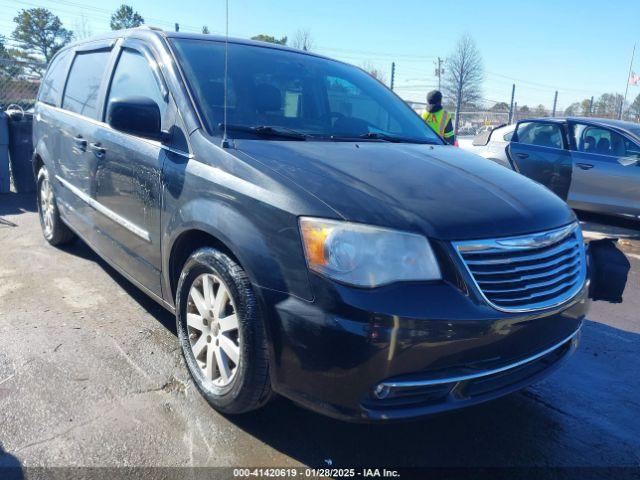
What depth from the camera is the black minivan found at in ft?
6.50

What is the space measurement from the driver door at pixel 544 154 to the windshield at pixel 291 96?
14.6 ft

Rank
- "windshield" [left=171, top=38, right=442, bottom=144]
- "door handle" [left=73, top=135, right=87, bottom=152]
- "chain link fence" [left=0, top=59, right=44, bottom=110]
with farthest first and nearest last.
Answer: "chain link fence" [left=0, top=59, right=44, bottom=110]
"door handle" [left=73, top=135, right=87, bottom=152]
"windshield" [left=171, top=38, right=442, bottom=144]

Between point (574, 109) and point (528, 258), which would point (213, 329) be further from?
point (574, 109)

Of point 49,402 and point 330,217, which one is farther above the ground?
point 330,217

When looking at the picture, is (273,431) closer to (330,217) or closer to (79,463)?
(79,463)

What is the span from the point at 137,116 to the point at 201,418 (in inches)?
60.9

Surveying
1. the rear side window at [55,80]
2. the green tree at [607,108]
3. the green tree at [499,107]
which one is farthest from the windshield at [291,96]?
the green tree at [607,108]

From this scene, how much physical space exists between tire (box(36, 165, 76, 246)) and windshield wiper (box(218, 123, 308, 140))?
2.82 m

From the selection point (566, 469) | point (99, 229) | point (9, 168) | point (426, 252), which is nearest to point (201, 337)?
point (426, 252)

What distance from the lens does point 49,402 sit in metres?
2.64

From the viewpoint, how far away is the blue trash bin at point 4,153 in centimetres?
750

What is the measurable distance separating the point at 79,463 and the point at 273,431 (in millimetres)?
835

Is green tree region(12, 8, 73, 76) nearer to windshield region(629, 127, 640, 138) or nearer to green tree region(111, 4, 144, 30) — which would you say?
green tree region(111, 4, 144, 30)

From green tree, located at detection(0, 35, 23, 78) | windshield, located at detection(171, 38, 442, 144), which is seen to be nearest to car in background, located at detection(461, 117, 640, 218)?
windshield, located at detection(171, 38, 442, 144)
